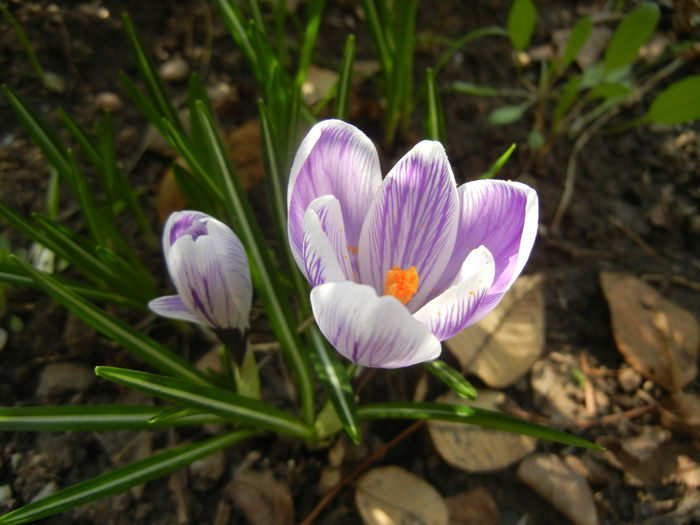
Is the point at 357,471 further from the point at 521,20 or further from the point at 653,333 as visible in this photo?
the point at 521,20

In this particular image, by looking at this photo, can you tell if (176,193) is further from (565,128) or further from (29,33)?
(565,128)

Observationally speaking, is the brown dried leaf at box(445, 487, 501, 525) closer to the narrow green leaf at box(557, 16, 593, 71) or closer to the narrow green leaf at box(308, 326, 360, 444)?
the narrow green leaf at box(308, 326, 360, 444)

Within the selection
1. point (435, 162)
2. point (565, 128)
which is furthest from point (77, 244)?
point (565, 128)

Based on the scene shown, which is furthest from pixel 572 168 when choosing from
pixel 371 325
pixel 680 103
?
pixel 371 325

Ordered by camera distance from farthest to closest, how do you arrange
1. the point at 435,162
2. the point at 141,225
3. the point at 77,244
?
the point at 141,225, the point at 77,244, the point at 435,162

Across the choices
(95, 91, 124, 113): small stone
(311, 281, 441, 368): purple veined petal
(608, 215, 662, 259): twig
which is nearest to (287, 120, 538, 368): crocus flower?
(311, 281, 441, 368): purple veined petal
